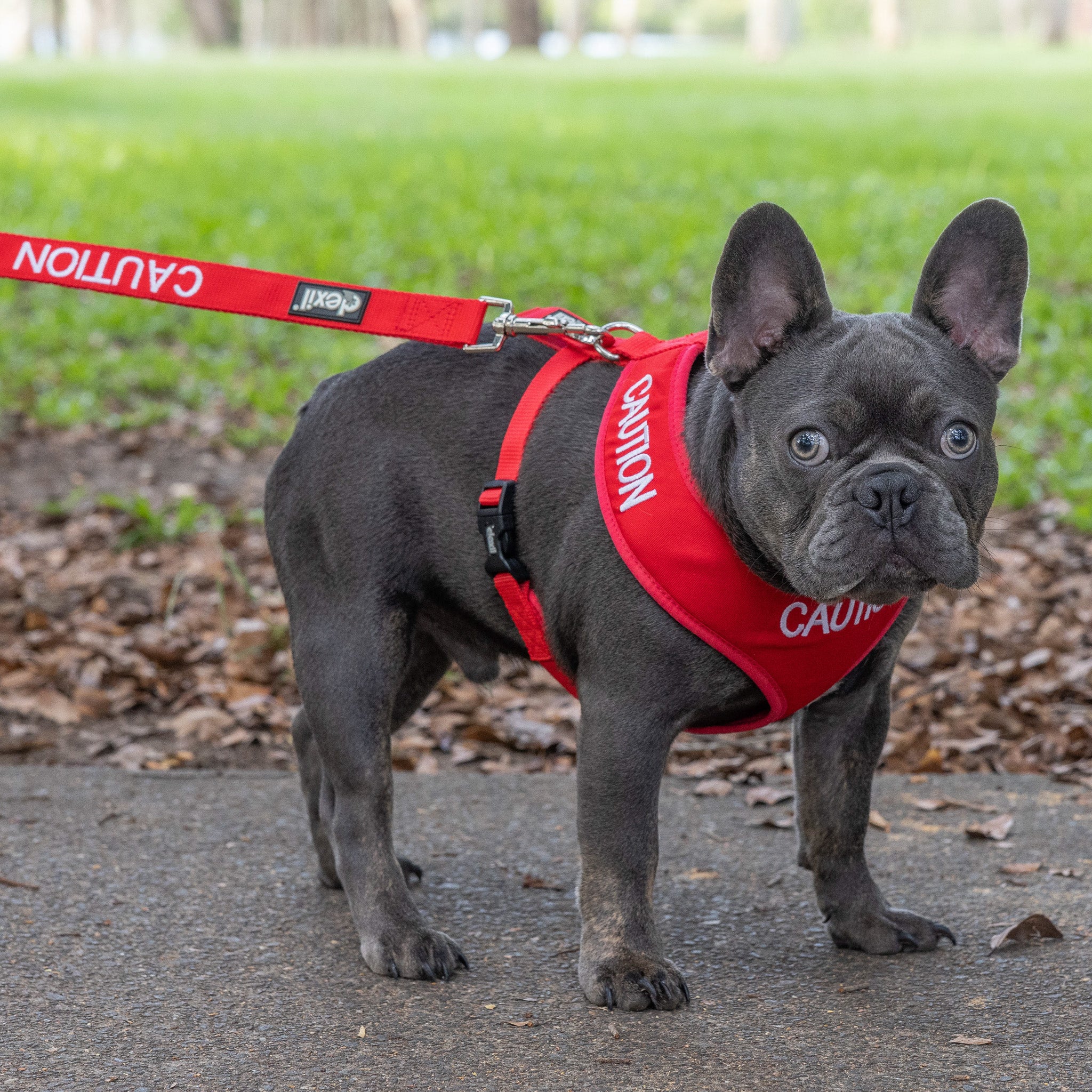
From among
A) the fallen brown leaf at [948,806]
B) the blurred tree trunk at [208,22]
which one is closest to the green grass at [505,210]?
the fallen brown leaf at [948,806]

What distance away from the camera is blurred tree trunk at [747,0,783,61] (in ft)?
129

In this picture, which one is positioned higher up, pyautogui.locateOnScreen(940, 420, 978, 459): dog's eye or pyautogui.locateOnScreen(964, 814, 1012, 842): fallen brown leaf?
pyautogui.locateOnScreen(940, 420, 978, 459): dog's eye

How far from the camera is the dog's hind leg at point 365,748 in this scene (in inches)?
136

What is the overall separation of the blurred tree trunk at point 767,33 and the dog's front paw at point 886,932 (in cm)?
3800

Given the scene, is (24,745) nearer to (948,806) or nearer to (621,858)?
(621,858)

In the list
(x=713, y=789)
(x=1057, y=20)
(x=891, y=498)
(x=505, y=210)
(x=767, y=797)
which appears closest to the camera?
(x=891, y=498)

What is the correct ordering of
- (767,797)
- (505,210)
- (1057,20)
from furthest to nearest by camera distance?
(1057,20)
(505,210)
(767,797)

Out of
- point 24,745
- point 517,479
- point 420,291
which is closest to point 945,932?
point 517,479

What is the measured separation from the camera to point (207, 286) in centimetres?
373

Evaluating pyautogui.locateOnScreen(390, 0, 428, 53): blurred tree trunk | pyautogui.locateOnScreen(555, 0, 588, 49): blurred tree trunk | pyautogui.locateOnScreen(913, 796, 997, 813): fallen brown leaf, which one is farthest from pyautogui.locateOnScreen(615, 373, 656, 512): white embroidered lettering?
Result: pyautogui.locateOnScreen(555, 0, 588, 49): blurred tree trunk

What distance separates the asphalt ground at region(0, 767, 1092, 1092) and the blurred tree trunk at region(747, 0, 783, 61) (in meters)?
37.3

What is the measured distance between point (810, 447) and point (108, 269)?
2007 millimetres

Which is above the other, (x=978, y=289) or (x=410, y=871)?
(x=978, y=289)

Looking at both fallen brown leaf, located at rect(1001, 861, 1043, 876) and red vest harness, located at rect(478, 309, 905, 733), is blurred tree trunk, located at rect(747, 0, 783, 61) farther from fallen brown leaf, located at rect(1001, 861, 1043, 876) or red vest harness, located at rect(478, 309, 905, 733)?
red vest harness, located at rect(478, 309, 905, 733)
